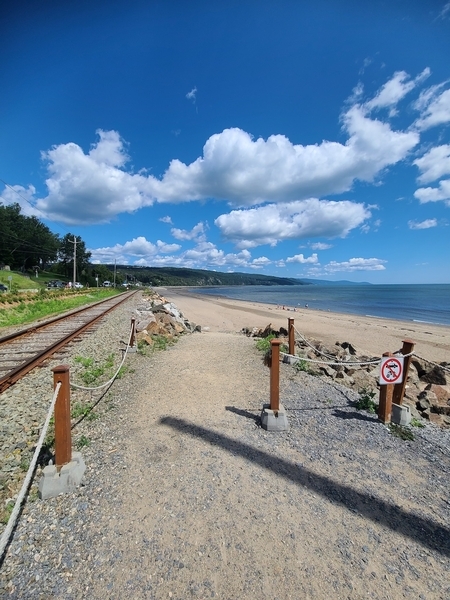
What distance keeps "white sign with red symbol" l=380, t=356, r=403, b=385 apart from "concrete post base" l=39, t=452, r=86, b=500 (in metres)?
4.60

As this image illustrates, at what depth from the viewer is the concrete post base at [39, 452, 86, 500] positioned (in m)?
3.04

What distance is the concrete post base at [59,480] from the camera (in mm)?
3045

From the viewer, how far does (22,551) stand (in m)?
2.46

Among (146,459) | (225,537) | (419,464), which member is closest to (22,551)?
(146,459)

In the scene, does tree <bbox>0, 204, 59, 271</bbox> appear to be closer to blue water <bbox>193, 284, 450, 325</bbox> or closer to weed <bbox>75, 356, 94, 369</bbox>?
blue water <bbox>193, 284, 450, 325</bbox>

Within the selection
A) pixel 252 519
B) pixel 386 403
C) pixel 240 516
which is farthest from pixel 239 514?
pixel 386 403

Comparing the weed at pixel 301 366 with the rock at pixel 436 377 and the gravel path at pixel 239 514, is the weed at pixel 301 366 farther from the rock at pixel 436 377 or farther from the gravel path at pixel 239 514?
the rock at pixel 436 377

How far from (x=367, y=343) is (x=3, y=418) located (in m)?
18.3

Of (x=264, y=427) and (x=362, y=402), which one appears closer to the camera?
(x=264, y=427)

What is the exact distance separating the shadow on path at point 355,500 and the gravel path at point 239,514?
0.01m

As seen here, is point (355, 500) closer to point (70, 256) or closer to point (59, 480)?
point (59, 480)

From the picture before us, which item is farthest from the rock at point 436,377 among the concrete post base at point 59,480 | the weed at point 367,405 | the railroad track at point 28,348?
the railroad track at point 28,348

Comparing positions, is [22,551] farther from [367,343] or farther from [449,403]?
[367,343]

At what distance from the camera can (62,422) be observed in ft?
10.4
